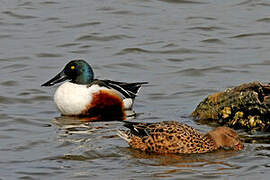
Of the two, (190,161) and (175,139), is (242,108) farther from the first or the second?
(190,161)

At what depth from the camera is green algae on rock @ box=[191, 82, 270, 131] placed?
9.44 m

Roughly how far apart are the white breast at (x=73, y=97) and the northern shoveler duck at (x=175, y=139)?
98.4 inches

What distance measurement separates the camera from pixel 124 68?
13344 mm

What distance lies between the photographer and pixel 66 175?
24.6 feet

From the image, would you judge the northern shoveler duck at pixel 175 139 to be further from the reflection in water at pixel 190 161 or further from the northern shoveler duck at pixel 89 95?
the northern shoveler duck at pixel 89 95

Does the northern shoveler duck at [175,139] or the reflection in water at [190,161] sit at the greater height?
the northern shoveler duck at [175,139]

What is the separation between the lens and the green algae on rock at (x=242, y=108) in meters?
9.44

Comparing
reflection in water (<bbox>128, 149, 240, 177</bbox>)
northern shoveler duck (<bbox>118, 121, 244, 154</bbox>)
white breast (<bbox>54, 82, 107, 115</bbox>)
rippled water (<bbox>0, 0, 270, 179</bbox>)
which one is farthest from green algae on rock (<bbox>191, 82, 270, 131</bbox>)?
white breast (<bbox>54, 82, 107, 115</bbox>)

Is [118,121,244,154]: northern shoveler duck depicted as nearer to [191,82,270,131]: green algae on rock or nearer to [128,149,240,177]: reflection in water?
[128,149,240,177]: reflection in water

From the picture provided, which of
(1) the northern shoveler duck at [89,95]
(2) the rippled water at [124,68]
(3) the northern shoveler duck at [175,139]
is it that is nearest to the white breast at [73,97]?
(1) the northern shoveler duck at [89,95]

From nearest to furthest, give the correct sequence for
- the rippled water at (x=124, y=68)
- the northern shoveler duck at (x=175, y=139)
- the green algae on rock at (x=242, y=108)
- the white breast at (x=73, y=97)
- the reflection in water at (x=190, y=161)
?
the reflection in water at (x=190, y=161) < the rippled water at (x=124, y=68) < the northern shoveler duck at (x=175, y=139) < the green algae on rock at (x=242, y=108) < the white breast at (x=73, y=97)

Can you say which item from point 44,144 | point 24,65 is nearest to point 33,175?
point 44,144

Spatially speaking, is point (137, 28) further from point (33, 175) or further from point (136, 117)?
point (33, 175)

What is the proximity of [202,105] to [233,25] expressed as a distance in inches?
228
